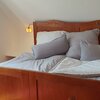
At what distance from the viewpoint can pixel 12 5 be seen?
3.82 meters

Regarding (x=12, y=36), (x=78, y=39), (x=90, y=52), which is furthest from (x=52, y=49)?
(x=12, y=36)

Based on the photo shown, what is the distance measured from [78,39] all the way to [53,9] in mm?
745

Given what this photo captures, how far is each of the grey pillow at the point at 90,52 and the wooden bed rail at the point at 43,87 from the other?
1142 mm

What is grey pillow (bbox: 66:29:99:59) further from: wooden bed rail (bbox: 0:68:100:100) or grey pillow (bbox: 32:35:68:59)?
wooden bed rail (bbox: 0:68:100:100)

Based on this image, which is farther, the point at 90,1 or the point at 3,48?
the point at 3,48

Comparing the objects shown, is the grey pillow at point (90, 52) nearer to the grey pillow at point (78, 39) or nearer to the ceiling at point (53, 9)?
the grey pillow at point (78, 39)

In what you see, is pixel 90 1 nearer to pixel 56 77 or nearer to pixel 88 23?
pixel 88 23

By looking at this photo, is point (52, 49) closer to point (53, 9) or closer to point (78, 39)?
point (78, 39)

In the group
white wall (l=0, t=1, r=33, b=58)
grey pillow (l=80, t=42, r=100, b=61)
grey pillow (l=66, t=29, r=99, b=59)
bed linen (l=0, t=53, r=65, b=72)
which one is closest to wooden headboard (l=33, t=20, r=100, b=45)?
grey pillow (l=66, t=29, r=99, b=59)

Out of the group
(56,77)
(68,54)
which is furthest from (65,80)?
(68,54)

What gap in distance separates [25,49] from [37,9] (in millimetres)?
973

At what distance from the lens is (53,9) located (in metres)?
3.51

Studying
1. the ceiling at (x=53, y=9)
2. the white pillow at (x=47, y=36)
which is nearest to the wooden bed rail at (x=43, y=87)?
the white pillow at (x=47, y=36)

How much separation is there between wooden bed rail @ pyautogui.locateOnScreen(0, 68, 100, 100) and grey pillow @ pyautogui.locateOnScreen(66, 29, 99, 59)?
1.23 metres
